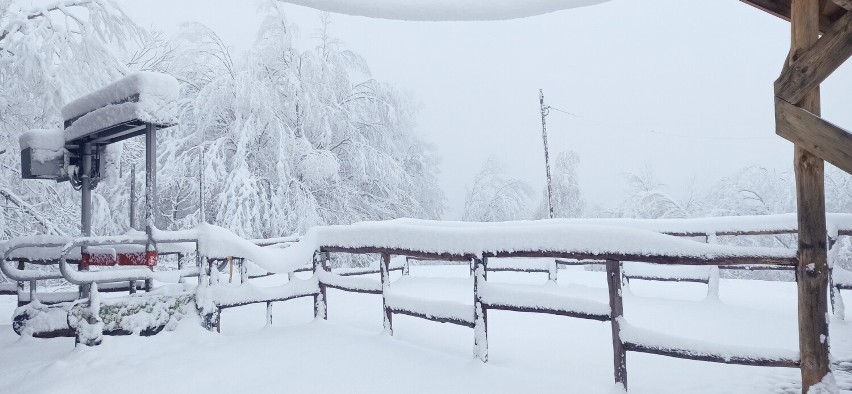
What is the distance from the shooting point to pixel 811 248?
2822 millimetres

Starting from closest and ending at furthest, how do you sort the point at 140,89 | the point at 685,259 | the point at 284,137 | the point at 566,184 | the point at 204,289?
the point at 685,259 → the point at 204,289 → the point at 140,89 → the point at 284,137 → the point at 566,184

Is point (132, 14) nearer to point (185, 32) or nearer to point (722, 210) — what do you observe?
point (185, 32)

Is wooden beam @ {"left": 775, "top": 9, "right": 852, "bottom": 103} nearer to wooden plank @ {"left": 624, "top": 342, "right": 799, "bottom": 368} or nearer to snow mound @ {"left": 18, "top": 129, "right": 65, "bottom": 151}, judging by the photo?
wooden plank @ {"left": 624, "top": 342, "right": 799, "bottom": 368}

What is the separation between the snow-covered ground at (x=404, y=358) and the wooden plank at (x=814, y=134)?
1476 millimetres

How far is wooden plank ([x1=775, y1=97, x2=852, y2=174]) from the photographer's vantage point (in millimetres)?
2703

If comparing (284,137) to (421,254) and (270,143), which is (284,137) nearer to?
(270,143)

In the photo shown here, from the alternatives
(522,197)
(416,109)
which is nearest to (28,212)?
(416,109)

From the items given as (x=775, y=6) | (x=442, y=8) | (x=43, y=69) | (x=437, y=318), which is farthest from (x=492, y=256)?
(x=43, y=69)

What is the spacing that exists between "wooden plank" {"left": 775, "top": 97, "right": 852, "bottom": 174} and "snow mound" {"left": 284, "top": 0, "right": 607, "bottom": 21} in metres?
1.47

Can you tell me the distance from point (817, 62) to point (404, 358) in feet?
10.9

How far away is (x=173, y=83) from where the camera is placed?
5.08 m

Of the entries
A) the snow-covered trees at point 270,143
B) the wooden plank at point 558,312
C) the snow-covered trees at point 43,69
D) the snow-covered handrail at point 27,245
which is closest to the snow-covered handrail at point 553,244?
the wooden plank at point 558,312

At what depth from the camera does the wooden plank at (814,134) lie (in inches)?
106

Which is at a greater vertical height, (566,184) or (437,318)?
(566,184)
